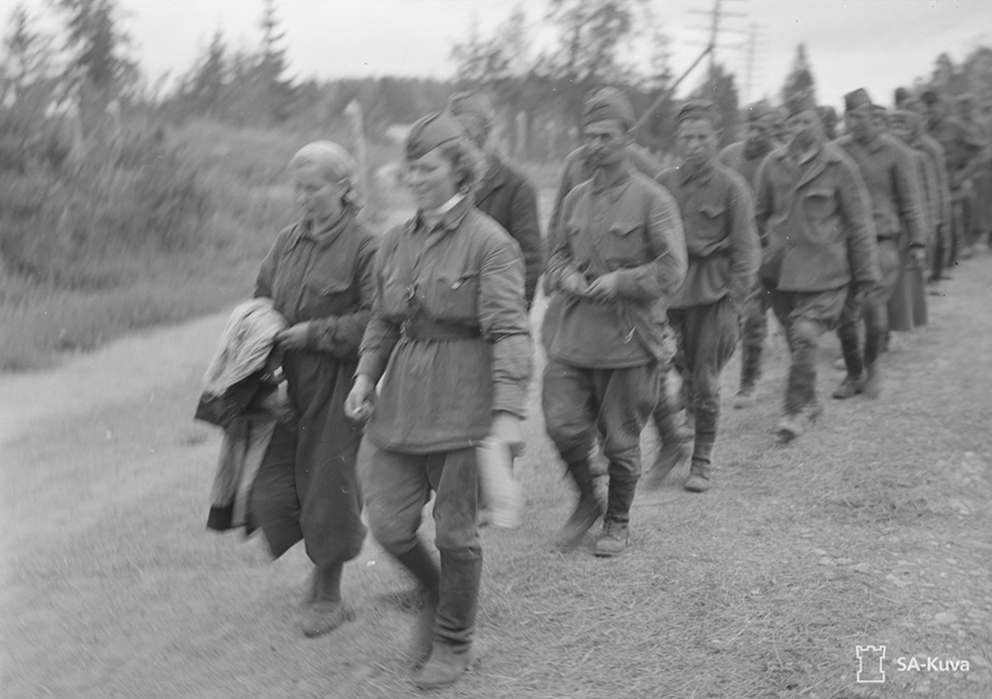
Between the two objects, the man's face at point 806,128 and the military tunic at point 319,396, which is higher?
the man's face at point 806,128

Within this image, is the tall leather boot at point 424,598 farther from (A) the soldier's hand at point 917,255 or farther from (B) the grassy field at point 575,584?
(A) the soldier's hand at point 917,255

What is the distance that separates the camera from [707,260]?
6.29m

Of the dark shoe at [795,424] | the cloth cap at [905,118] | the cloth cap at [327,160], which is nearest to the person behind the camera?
the cloth cap at [327,160]

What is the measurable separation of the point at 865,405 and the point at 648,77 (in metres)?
12.1

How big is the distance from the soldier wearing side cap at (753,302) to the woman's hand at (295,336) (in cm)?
439

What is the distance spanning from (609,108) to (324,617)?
8.64 feet

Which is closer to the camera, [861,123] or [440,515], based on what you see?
[440,515]

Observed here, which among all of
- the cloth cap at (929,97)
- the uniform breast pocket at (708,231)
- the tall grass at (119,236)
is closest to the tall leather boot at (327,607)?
the uniform breast pocket at (708,231)

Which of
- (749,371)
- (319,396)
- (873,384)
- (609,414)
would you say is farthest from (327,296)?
(873,384)

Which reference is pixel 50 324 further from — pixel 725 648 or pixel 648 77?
pixel 648 77

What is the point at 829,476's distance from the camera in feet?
20.2

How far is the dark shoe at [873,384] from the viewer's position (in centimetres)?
816

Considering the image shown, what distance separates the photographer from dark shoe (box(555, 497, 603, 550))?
17.3 ft

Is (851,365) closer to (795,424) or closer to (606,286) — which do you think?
(795,424)
